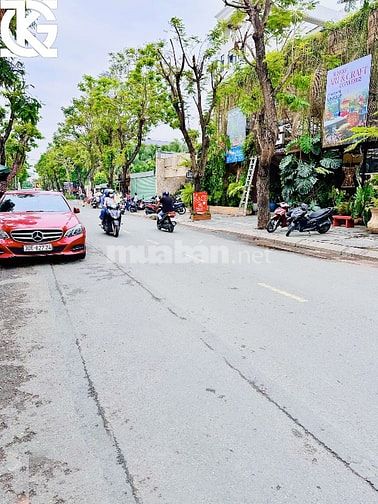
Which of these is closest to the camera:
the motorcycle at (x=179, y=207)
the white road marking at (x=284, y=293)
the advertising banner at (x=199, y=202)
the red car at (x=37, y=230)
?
the white road marking at (x=284, y=293)

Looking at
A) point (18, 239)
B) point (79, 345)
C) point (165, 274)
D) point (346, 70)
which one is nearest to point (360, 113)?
point (346, 70)

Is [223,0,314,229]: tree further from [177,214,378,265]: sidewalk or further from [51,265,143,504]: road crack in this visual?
[51,265,143,504]: road crack

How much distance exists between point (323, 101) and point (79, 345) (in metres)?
16.2

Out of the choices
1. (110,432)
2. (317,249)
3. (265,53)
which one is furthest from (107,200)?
(110,432)

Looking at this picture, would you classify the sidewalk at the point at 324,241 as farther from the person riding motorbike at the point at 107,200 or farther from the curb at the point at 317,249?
the person riding motorbike at the point at 107,200

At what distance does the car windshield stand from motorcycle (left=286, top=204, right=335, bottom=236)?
24.3 ft

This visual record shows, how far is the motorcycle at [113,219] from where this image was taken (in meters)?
13.7

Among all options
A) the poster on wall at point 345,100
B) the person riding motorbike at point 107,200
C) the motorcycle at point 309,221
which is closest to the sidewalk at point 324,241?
the motorcycle at point 309,221

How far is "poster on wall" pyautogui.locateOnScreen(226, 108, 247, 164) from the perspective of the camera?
2380 centimetres

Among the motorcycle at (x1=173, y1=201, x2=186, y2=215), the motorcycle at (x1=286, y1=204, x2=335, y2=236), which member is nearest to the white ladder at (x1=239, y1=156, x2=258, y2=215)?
the motorcycle at (x1=173, y1=201, x2=186, y2=215)

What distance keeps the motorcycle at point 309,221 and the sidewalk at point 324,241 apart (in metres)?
0.21

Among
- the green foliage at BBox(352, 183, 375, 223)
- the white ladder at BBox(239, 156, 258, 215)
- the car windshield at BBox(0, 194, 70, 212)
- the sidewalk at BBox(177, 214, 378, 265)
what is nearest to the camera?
the car windshield at BBox(0, 194, 70, 212)

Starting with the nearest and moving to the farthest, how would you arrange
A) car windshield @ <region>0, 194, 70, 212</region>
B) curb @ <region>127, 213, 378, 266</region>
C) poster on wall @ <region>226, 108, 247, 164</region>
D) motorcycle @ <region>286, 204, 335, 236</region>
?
car windshield @ <region>0, 194, 70, 212</region> → curb @ <region>127, 213, 378, 266</region> → motorcycle @ <region>286, 204, 335, 236</region> → poster on wall @ <region>226, 108, 247, 164</region>

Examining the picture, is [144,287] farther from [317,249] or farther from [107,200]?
[107,200]
